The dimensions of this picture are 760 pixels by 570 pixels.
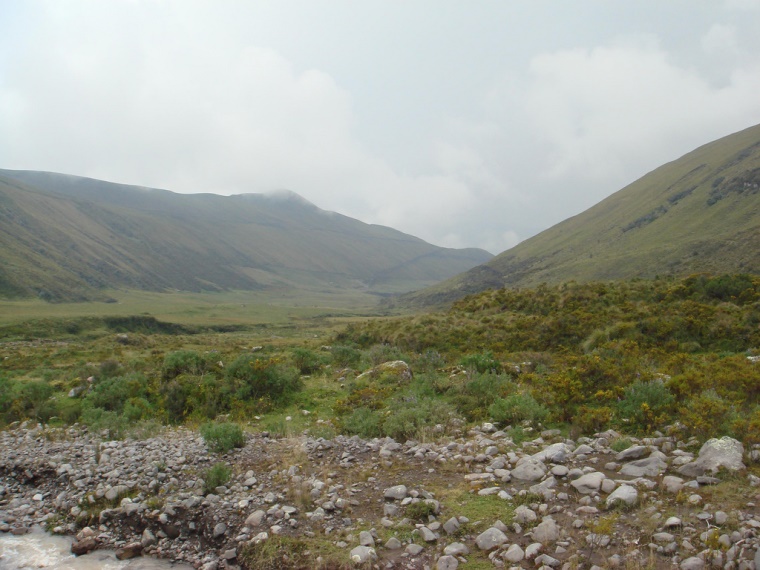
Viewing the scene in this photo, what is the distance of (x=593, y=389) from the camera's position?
11336mm

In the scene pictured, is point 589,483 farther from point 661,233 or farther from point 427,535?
point 661,233

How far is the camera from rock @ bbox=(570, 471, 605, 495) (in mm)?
6941

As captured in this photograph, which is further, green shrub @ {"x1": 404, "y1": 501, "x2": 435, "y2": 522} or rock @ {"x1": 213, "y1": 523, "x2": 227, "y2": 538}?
rock @ {"x1": 213, "y1": 523, "x2": 227, "y2": 538}

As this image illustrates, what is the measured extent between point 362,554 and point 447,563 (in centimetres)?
117

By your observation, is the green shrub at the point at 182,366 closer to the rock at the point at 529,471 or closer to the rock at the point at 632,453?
the rock at the point at 529,471

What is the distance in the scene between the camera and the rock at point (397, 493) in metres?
7.59

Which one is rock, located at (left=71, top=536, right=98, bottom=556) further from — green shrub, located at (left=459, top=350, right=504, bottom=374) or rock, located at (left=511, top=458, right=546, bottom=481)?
green shrub, located at (left=459, top=350, right=504, bottom=374)

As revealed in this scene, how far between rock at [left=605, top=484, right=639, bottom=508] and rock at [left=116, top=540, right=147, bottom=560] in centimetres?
738

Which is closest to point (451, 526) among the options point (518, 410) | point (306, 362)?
point (518, 410)

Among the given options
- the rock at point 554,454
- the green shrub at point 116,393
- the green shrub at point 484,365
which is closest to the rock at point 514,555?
the rock at point 554,454

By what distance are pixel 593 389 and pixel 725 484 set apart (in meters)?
4.95

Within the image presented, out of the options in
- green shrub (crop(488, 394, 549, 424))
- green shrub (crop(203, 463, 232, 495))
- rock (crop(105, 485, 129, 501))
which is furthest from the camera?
green shrub (crop(488, 394, 549, 424))

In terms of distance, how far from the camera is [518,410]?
10453 mm

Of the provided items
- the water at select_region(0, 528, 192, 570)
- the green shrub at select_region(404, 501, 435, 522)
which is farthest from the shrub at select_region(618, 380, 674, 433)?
the water at select_region(0, 528, 192, 570)
